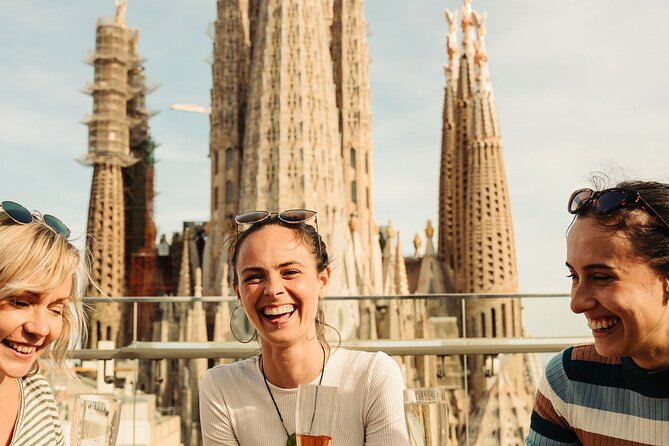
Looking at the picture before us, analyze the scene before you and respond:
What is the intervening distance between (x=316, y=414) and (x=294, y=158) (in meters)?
25.2

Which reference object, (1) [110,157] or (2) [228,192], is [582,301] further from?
(1) [110,157]

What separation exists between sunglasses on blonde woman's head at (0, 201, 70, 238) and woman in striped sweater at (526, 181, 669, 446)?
109 centimetres

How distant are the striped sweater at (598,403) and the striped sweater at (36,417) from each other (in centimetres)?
109

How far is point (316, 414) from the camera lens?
1.39 m

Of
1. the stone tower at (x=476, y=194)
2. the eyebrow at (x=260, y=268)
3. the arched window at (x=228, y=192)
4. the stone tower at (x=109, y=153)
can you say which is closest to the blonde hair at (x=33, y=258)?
the eyebrow at (x=260, y=268)

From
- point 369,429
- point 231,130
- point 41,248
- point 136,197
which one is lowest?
point 369,429

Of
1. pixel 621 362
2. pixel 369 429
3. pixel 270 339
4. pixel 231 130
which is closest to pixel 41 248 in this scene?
pixel 270 339

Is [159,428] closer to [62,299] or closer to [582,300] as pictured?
[62,299]

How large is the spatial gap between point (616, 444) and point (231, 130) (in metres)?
29.4

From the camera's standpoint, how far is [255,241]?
1.91 metres

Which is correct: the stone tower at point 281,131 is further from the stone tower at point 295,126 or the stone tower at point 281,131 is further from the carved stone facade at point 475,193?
the carved stone facade at point 475,193

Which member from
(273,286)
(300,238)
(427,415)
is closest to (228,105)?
(300,238)

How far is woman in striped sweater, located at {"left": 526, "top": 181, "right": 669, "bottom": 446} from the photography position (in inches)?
60.8

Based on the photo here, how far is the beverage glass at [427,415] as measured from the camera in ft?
4.82
